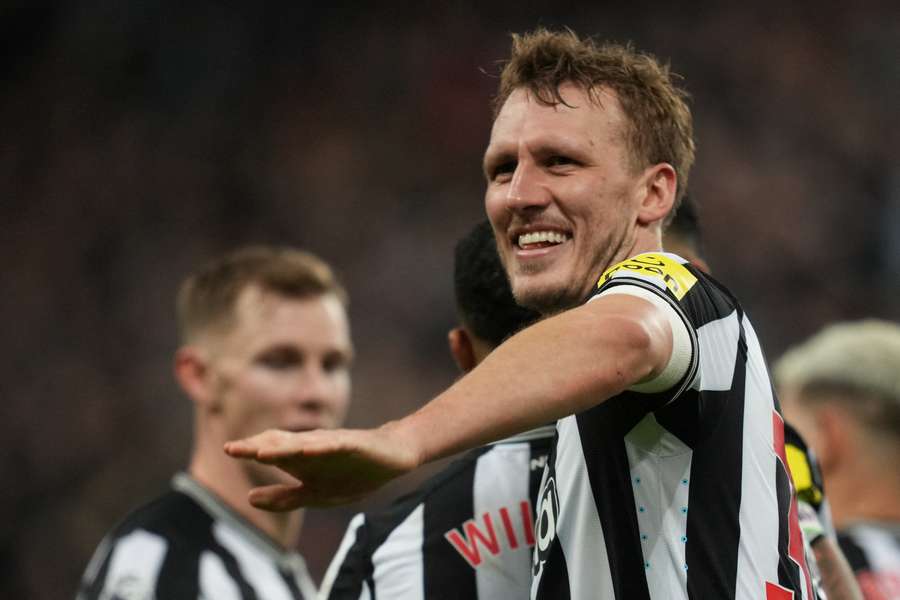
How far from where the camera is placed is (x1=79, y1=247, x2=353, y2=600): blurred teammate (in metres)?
3.83

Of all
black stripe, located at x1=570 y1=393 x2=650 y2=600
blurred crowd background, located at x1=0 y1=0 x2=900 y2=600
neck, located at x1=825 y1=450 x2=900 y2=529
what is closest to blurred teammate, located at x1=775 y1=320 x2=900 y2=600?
neck, located at x1=825 y1=450 x2=900 y2=529

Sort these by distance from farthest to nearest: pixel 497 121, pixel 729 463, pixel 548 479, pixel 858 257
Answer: pixel 858 257
pixel 497 121
pixel 548 479
pixel 729 463

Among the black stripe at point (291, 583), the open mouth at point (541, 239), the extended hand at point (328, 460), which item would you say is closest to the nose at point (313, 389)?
the black stripe at point (291, 583)

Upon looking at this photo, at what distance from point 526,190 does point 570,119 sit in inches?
5.5

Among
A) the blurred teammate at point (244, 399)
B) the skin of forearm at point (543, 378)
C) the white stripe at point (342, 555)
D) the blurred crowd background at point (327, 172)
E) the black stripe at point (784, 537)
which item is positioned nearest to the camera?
the skin of forearm at point (543, 378)

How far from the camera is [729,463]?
1882 millimetres

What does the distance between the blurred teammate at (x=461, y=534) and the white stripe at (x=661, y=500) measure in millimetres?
559

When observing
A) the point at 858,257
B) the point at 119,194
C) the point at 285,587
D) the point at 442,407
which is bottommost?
the point at 285,587

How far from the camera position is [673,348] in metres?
1.70

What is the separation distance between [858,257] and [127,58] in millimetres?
5414

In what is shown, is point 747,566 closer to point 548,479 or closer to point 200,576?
point 548,479

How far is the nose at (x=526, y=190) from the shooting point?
6.95 ft

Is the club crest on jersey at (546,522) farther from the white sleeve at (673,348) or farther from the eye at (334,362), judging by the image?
the eye at (334,362)

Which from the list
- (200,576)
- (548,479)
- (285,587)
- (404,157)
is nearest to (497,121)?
(548,479)
